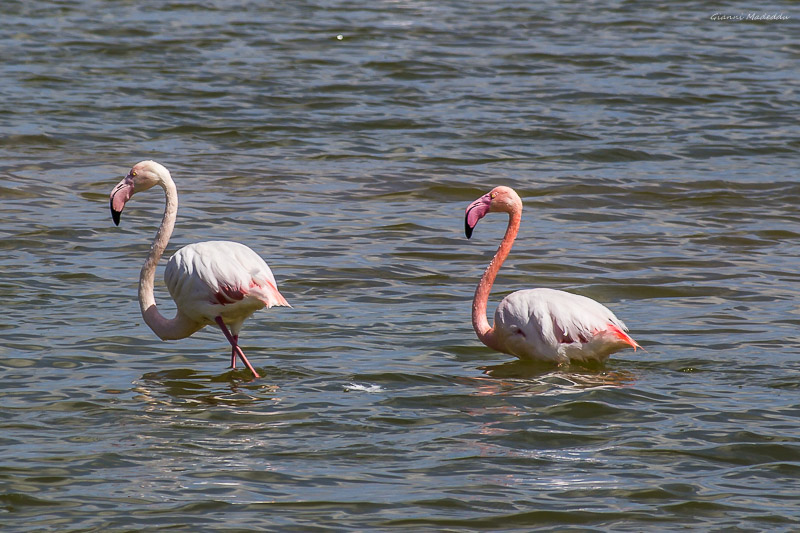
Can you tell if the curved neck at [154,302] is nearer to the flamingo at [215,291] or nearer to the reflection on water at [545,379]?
the flamingo at [215,291]

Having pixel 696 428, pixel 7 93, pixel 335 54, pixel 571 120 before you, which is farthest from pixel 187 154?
pixel 696 428

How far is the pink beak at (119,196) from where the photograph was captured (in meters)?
7.99

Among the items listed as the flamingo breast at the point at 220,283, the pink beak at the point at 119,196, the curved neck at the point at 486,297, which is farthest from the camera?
the pink beak at the point at 119,196

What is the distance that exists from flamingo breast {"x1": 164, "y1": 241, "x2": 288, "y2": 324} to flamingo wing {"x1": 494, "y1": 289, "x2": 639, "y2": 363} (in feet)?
4.36

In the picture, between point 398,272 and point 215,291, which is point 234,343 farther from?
point 398,272

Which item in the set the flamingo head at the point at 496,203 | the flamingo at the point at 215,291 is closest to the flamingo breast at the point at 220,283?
the flamingo at the point at 215,291

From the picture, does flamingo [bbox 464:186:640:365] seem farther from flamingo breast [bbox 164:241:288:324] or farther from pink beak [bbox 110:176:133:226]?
pink beak [bbox 110:176:133:226]

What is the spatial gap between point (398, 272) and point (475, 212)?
1.63m

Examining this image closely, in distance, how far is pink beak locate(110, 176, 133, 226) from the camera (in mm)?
7992

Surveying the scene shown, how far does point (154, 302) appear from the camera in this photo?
7801 mm

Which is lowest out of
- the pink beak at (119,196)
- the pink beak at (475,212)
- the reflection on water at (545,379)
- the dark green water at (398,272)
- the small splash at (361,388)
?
the reflection on water at (545,379)

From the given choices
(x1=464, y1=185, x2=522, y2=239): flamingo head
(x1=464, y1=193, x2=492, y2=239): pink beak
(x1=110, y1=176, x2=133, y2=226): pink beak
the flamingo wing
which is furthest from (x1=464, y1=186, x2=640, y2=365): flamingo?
(x1=110, y1=176, x2=133, y2=226): pink beak

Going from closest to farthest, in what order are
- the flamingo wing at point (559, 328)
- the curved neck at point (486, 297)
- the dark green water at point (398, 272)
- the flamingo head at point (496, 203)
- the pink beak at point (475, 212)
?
the dark green water at point (398, 272)
the flamingo wing at point (559, 328)
the curved neck at point (486, 297)
the pink beak at point (475, 212)
the flamingo head at point (496, 203)

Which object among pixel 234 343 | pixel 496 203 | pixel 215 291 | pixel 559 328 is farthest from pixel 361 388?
pixel 496 203
